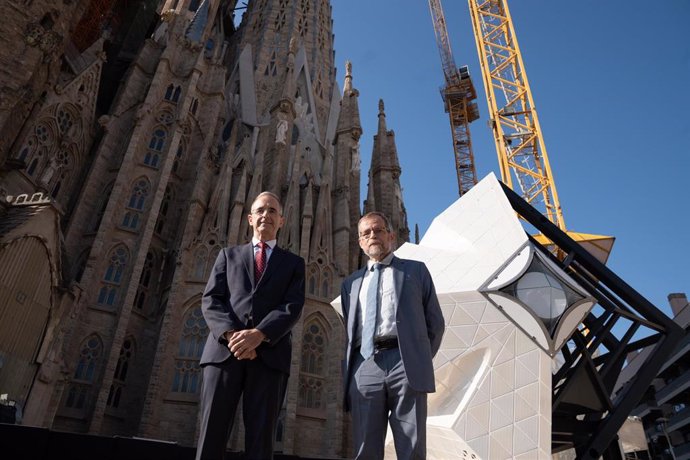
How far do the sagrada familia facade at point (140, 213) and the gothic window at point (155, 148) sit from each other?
6 centimetres

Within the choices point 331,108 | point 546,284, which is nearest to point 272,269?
point 546,284

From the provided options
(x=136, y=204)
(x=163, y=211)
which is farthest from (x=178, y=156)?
(x=136, y=204)

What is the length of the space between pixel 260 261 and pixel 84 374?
49.9ft

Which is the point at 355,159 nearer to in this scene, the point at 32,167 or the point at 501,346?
the point at 32,167

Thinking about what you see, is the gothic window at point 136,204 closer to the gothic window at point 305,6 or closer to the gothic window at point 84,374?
the gothic window at point 84,374

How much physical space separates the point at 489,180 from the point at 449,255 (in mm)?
1532

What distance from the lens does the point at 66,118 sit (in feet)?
61.3

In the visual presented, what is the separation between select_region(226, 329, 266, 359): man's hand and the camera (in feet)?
9.37

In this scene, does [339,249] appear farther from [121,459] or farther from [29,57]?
[121,459]

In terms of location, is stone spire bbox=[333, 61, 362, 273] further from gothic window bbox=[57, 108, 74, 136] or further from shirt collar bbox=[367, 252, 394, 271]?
shirt collar bbox=[367, 252, 394, 271]

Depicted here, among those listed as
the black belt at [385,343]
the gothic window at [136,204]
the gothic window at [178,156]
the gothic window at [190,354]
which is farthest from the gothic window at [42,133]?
the black belt at [385,343]

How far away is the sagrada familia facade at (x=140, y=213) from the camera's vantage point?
41.4ft

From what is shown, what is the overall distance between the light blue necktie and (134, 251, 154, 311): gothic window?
1631 cm

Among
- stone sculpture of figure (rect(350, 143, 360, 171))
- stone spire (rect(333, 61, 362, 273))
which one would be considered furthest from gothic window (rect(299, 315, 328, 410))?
stone sculpture of figure (rect(350, 143, 360, 171))
